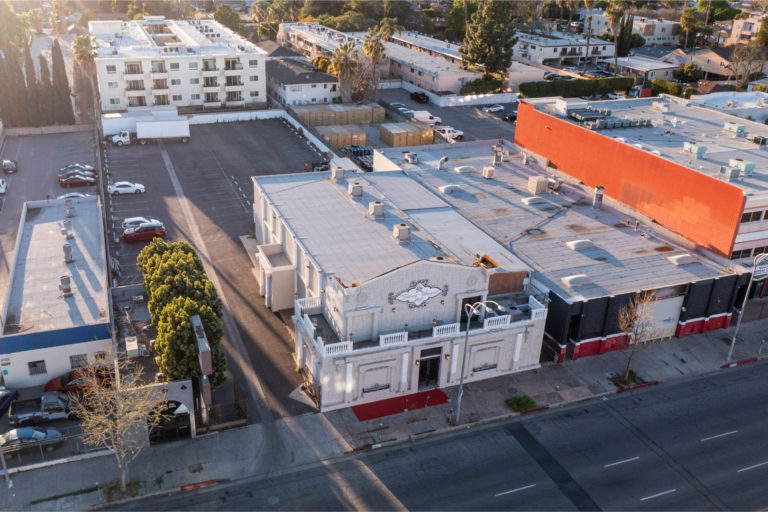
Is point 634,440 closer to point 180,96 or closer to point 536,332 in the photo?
point 536,332

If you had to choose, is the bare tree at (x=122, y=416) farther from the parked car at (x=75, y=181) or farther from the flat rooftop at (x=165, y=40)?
the flat rooftop at (x=165, y=40)

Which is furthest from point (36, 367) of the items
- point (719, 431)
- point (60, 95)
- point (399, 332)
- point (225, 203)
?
point (60, 95)

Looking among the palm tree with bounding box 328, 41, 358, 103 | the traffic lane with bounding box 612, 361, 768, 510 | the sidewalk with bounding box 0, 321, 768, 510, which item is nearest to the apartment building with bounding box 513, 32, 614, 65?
the palm tree with bounding box 328, 41, 358, 103

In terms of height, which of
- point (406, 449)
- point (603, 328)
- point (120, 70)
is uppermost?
point (120, 70)

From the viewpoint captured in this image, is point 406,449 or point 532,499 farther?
point 406,449

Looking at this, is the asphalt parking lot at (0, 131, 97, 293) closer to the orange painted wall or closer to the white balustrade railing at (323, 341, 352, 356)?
the white balustrade railing at (323, 341, 352, 356)

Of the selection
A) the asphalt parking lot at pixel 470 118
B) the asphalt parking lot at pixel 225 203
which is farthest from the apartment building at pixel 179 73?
the asphalt parking lot at pixel 470 118

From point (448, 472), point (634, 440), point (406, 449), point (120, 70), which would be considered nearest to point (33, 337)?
point (406, 449)
